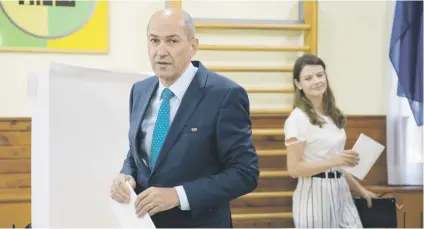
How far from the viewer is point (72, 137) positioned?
1.36m

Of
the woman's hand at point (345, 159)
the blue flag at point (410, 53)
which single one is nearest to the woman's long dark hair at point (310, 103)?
the woman's hand at point (345, 159)

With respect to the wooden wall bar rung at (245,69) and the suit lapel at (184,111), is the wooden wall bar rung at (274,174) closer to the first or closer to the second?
the wooden wall bar rung at (245,69)

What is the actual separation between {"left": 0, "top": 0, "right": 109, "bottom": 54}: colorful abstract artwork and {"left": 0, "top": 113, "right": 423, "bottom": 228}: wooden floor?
0.44 meters

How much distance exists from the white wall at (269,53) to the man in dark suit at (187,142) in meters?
1.80

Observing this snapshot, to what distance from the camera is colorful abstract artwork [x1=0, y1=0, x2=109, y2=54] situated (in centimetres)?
276

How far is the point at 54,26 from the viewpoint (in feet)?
9.20

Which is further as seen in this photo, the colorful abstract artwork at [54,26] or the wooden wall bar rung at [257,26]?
the wooden wall bar rung at [257,26]

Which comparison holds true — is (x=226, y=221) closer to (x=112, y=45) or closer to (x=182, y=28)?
(x=182, y=28)

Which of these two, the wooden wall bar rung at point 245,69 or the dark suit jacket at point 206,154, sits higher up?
the wooden wall bar rung at point 245,69

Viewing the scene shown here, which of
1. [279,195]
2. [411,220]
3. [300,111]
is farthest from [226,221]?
[411,220]

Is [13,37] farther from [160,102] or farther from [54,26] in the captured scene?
[160,102]

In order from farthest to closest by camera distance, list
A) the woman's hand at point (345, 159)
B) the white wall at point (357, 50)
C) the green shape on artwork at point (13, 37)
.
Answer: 1. the white wall at point (357, 50)
2. the green shape on artwork at point (13, 37)
3. the woman's hand at point (345, 159)

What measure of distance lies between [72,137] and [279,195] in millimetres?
1758

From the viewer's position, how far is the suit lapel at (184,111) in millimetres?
1047
